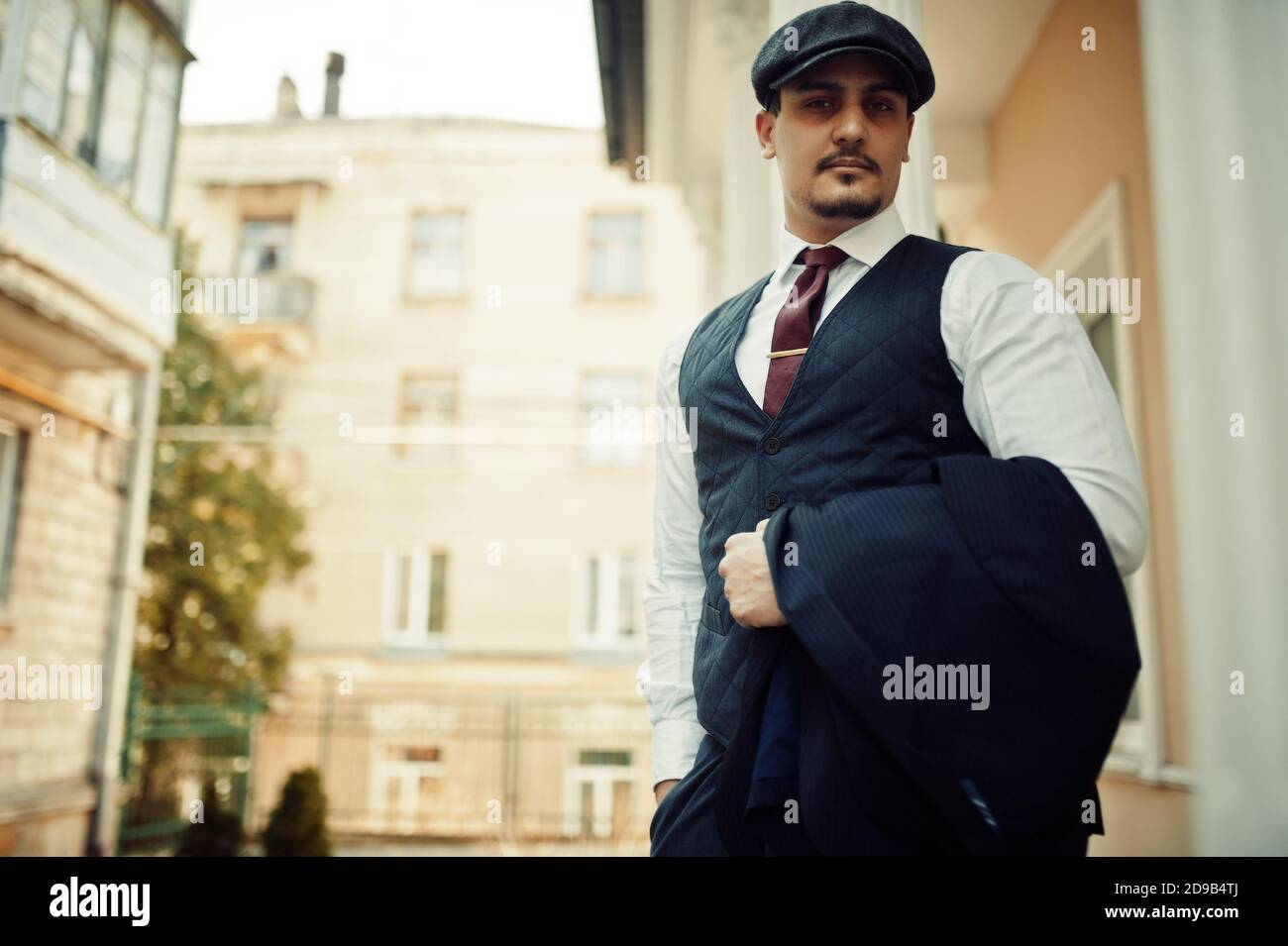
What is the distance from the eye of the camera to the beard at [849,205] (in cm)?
135

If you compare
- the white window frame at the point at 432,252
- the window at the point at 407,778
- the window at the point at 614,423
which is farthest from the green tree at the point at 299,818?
the white window frame at the point at 432,252

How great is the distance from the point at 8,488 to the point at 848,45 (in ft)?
28.8

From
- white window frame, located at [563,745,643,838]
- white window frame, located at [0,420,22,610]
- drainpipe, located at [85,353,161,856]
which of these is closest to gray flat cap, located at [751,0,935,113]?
white window frame, located at [0,420,22,610]

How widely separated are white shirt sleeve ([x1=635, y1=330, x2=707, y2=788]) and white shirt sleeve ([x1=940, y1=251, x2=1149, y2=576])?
48 centimetres

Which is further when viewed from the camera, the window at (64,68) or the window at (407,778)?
the window at (407,778)

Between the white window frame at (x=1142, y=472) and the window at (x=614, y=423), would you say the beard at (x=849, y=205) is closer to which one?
the white window frame at (x=1142, y=472)

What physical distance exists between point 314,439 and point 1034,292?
10.4m

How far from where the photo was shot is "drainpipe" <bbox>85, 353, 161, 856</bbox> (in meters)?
9.09

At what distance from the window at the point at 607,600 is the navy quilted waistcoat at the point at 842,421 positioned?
1347 centimetres

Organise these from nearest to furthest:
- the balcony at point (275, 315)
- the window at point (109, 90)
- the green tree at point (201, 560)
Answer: the window at point (109, 90) < the green tree at point (201, 560) < the balcony at point (275, 315)

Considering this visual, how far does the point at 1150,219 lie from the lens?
3.87 meters

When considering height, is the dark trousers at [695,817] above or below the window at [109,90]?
below

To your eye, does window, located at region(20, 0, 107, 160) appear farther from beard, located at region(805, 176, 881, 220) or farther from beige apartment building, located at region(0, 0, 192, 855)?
beard, located at region(805, 176, 881, 220)

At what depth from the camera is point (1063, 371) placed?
1143 mm
